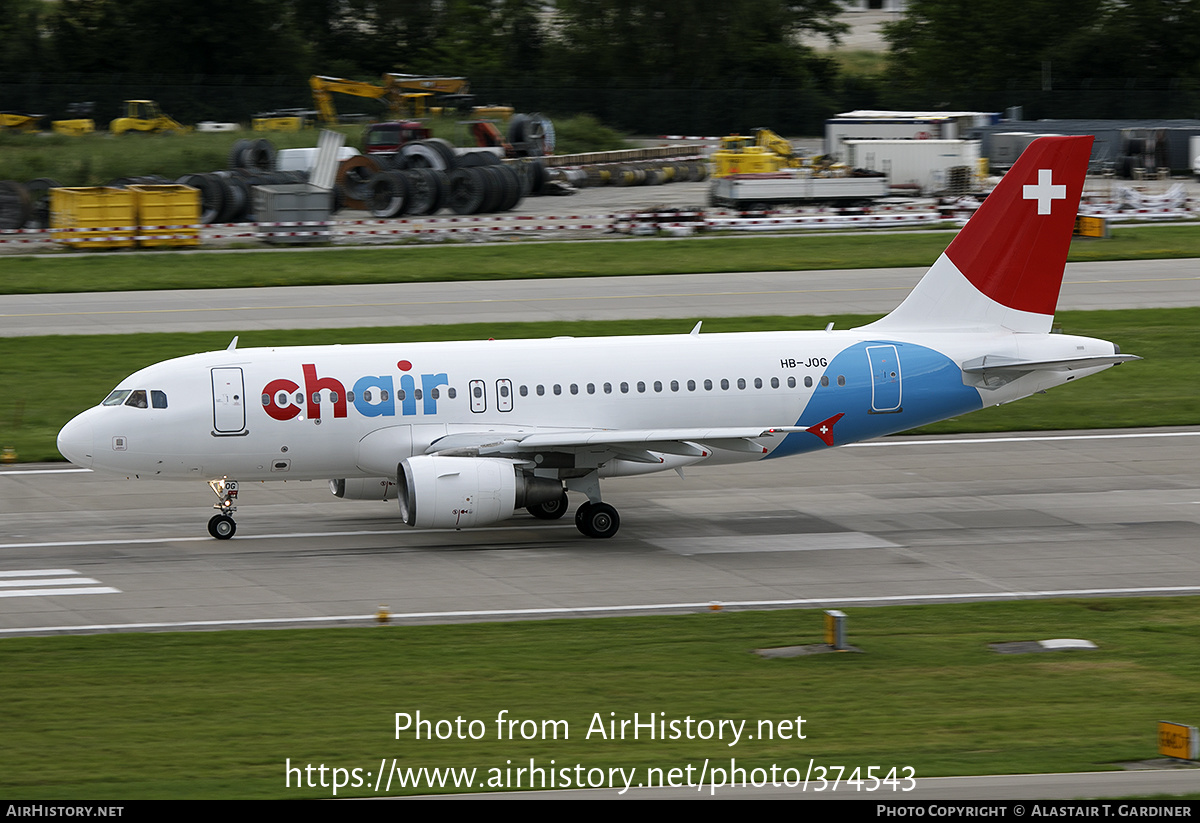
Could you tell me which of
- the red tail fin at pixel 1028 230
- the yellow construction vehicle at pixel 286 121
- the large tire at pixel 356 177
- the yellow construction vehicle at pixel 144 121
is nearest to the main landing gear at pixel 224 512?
the red tail fin at pixel 1028 230

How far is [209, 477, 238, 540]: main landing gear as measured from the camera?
3025cm

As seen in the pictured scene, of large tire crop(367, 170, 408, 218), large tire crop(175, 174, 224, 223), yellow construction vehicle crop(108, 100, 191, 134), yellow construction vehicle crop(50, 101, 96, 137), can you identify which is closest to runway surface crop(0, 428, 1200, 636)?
large tire crop(175, 174, 224, 223)

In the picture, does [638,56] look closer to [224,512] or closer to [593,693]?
[224,512]

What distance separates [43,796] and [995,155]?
91956mm

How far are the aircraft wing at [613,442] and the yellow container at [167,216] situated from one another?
40635 millimetres

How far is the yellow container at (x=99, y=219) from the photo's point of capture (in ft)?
216

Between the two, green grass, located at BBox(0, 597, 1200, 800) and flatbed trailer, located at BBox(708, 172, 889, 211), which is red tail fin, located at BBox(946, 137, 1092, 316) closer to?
green grass, located at BBox(0, 597, 1200, 800)

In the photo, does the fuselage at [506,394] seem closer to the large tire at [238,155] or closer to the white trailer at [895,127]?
the large tire at [238,155]

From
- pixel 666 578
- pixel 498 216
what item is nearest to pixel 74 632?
pixel 666 578

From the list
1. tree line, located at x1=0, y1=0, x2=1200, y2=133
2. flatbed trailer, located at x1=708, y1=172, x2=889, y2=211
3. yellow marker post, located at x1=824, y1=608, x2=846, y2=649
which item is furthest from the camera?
tree line, located at x1=0, y1=0, x2=1200, y2=133

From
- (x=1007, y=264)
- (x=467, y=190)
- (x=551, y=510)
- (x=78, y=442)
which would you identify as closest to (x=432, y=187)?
(x=467, y=190)

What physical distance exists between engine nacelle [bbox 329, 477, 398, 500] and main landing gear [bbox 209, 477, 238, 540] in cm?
207

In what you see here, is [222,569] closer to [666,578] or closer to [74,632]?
[74,632]

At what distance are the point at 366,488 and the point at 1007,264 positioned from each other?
46.4ft
